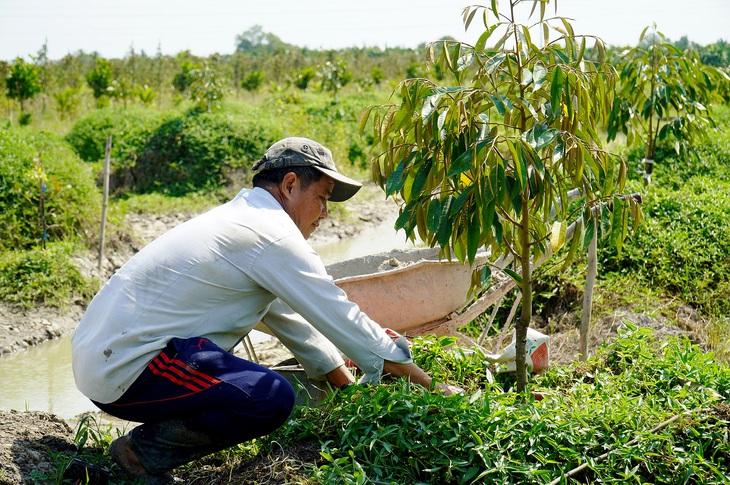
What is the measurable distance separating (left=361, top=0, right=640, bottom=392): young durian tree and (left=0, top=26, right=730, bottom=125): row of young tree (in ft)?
0.75

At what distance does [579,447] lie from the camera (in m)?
2.54

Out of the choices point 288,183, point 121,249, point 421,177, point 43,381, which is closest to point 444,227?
point 421,177

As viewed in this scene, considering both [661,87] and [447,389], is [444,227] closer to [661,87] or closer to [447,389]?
[447,389]

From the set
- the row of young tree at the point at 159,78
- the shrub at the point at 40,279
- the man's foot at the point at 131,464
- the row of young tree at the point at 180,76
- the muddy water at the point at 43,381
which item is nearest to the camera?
the man's foot at the point at 131,464

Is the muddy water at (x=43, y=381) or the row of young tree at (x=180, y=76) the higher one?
the row of young tree at (x=180, y=76)

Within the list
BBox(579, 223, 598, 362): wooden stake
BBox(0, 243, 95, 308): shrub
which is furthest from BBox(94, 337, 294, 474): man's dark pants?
BBox(0, 243, 95, 308): shrub

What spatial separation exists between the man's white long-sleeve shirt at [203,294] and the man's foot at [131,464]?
0.63 feet

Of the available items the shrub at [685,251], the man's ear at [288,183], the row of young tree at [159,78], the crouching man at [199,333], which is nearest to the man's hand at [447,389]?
the crouching man at [199,333]

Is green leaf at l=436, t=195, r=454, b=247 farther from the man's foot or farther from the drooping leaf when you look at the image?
the man's foot

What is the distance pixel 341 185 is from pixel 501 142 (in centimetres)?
64

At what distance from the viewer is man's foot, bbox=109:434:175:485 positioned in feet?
8.50

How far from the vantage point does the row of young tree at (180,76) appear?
8.33 meters

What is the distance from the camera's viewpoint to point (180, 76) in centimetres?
1741

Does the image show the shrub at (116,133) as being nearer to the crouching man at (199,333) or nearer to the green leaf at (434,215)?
the crouching man at (199,333)
